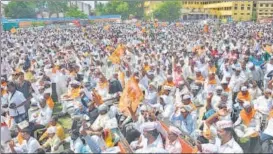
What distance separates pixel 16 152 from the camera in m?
5.10

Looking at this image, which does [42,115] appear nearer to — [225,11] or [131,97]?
[131,97]

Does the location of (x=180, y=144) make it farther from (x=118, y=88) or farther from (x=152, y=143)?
(x=118, y=88)

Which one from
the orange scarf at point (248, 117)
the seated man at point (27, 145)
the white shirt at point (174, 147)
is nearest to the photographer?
the white shirt at point (174, 147)

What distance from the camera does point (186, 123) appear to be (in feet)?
20.8

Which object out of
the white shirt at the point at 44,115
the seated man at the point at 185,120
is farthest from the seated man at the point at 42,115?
the seated man at the point at 185,120

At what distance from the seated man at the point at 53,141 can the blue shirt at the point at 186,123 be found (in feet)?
5.56

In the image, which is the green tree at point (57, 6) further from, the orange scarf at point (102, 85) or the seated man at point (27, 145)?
the seated man at point (27, 145)

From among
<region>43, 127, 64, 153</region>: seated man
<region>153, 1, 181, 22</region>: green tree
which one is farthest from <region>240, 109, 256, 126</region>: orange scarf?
<region>153, 1, 181, 22</region>: green tree

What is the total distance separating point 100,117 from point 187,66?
5724mm

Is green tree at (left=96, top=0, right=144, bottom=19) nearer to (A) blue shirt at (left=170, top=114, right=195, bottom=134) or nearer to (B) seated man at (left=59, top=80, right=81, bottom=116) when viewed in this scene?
(B) seated man at (left=59, top=80, right=81, bottom=116)

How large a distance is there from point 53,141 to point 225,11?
212ft

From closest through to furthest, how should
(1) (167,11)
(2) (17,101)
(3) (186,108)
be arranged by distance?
(3) (186,108)
(2) (17,101)
(1) (167,11)

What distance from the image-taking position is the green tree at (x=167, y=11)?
240 ft

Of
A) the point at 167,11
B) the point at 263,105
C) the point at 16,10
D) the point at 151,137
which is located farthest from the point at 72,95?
the point at 167,11
